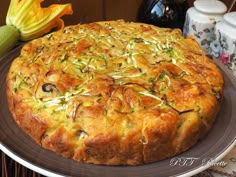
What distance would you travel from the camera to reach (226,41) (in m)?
1.14

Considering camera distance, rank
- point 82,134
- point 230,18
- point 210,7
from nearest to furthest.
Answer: point 82,134 → point 230,18 → point 210,7

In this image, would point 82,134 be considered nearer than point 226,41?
Yes

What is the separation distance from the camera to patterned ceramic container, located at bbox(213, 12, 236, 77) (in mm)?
1127

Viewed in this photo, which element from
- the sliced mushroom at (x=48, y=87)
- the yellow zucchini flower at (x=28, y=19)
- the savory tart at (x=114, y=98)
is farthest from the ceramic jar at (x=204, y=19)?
the sliced mushroom at (x=48, y=87)

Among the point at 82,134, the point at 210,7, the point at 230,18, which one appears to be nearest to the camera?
the point at 82,134

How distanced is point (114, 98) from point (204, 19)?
21.9 inches

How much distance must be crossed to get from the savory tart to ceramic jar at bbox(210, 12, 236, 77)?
0.49 feet

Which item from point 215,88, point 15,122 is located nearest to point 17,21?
point 15,122

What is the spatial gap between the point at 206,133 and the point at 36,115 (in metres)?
0.39

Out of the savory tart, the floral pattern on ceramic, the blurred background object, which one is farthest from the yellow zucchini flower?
the floral pattern on ceramic

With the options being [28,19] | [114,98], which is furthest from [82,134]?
[28,19]

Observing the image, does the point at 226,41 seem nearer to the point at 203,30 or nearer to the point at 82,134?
the point at 203,30

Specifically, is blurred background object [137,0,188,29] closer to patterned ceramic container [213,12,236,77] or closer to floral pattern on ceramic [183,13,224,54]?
floral pattern on ceramic [183,13,224,54]

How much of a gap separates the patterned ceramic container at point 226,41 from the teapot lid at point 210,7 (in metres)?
0.07
